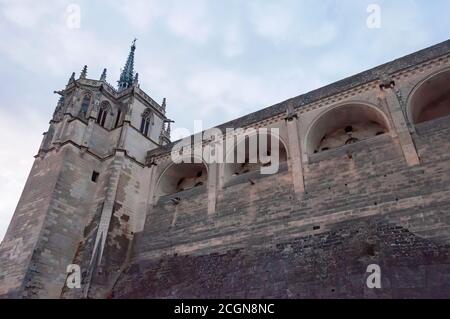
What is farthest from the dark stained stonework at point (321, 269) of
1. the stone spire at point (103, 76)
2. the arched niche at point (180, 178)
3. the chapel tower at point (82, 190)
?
the stone spire at point (103, 76)

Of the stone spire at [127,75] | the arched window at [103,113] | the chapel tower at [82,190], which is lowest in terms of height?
the chapel tower at [82,190]

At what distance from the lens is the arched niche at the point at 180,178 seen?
17.5 metres

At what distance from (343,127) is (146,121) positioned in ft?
36.1

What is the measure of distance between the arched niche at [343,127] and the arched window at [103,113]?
36.4 feet

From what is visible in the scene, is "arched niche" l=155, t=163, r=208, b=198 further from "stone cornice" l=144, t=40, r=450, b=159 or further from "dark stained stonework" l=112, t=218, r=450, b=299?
"dark stained stonework" l=112, t=218, r=450, b=299

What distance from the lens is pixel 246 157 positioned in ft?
53.0

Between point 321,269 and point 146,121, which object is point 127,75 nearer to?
point 146,121

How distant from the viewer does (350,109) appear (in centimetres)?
1366

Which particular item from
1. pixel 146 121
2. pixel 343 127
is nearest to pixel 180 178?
pixel 146 121

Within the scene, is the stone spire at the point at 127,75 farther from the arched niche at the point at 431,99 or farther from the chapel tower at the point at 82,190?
the arched niche at the point at 431,99

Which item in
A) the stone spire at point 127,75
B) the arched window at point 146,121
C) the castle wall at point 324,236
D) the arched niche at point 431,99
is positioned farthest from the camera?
the stone spire at point 127,75
